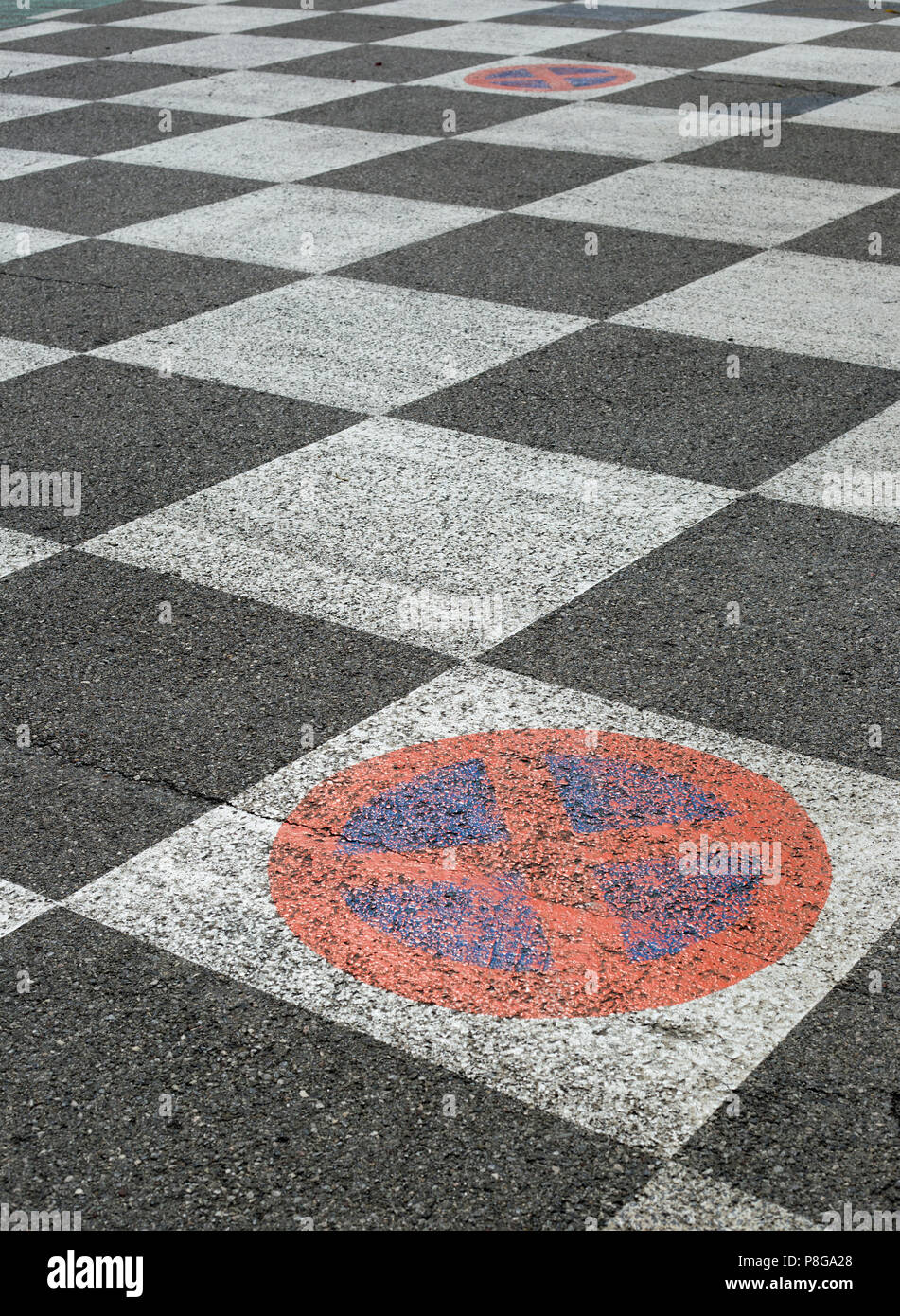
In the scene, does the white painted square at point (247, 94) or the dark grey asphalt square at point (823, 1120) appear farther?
the white painted square at point (247, 94)

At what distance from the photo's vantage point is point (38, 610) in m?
4.75

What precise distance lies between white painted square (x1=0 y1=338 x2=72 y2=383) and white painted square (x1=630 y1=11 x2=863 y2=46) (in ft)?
28.3

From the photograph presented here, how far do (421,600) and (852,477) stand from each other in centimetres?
181

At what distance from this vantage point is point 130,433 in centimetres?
603

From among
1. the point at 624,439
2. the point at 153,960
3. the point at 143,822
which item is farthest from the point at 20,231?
the point at 153,960

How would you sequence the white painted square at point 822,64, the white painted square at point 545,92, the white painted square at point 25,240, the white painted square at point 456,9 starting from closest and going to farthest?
the white painted square at point 25,240, the white painted square at point 545,92, the white painted square at point 822,64, the white painted square at point 456,9

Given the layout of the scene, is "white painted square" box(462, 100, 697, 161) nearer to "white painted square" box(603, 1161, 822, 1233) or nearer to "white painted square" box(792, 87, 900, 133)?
"white painted square" box(792, 87, 900, 133)

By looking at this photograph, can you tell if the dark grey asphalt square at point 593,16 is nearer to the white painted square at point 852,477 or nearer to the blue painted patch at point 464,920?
the white painted square at point 852,477

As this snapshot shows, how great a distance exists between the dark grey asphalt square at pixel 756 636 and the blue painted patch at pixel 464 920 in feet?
3.10

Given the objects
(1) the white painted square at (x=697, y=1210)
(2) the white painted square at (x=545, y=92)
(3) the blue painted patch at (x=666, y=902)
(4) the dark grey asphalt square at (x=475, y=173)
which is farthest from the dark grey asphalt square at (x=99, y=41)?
(1) the white painted square at (x=697, y=1210)

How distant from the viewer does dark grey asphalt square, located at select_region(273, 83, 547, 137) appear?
10.7 meters

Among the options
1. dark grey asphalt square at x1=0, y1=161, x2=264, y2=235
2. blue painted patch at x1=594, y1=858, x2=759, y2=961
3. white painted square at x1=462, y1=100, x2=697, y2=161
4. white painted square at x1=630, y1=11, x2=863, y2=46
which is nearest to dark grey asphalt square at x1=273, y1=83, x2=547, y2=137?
white painted square at x1=462, y1=100, x2=697, y2=161

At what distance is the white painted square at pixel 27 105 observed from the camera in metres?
11.4
